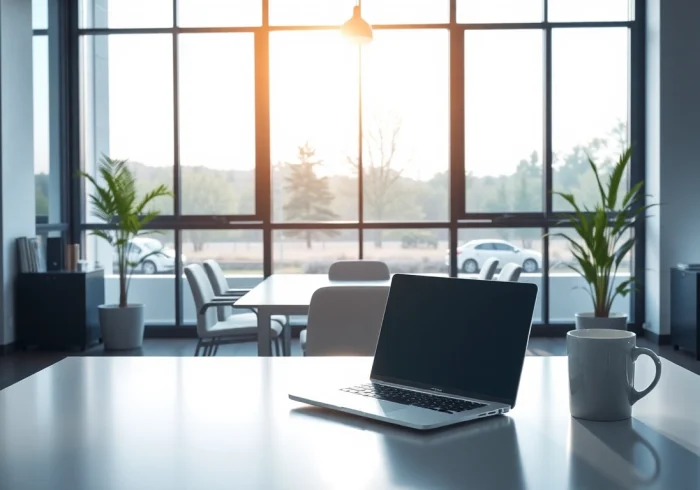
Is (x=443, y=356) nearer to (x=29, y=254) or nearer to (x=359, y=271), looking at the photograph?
(x=359, y=271)

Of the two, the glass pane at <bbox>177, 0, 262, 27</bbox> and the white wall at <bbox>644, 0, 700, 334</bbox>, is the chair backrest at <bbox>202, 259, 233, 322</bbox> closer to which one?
the glass pane at <bbox>177, 0, 262, 27</bbox>

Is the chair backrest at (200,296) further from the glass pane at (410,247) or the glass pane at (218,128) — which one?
the glass pane at (410,247)

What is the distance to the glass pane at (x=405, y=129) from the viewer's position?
6.92 meters

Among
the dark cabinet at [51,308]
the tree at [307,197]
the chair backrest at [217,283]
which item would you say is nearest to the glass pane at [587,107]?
the tree at [307,197]

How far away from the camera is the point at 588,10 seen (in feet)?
22.2

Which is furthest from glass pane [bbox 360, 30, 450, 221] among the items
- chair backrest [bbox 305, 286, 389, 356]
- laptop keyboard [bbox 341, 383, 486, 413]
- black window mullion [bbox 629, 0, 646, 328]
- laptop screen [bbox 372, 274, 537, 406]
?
laptop keyboard [bbox 341, 383, 486, 413]

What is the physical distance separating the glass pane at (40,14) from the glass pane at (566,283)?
446 cm

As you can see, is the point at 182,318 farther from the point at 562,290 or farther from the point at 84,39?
the point at 562,290

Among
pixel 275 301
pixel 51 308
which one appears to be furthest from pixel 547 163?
pixel 51 308

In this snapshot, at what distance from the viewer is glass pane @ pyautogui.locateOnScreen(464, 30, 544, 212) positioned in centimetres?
688

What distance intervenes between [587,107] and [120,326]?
163 inches

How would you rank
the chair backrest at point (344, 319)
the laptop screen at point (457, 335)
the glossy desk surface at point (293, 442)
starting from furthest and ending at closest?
the chair backrest at point (344, 319) < the laptop screen at point (457, 335) < the glossy desk surface at point (293, 442)

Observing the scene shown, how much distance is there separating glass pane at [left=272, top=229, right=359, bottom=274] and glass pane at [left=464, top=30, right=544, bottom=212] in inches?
43.4

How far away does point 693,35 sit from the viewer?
635cm
